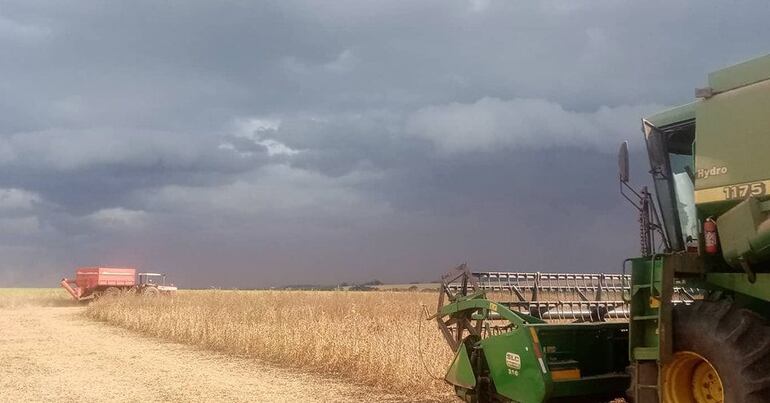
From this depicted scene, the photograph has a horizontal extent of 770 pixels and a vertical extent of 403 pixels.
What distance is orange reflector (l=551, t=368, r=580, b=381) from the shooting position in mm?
6266

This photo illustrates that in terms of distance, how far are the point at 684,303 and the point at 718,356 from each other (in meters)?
1.28

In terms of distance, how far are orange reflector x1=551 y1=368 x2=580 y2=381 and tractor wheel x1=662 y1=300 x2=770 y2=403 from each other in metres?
1.21

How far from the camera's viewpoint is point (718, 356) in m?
4.71

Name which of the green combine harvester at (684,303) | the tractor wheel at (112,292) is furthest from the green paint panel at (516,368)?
the tractor wheel at (112,292)

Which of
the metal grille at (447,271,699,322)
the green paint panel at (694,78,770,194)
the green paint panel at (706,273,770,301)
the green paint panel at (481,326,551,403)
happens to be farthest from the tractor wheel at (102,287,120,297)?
the green paint panel at (694,78,770,194)

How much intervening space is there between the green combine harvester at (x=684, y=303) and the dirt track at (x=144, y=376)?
12.3 feet

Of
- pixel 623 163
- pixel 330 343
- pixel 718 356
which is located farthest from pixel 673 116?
pixel 330 343

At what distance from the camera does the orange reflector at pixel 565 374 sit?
627 cm

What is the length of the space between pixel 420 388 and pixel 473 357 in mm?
3238

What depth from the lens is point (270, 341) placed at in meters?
14.8

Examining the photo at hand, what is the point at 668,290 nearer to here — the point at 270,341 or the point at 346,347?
the point at 346,347

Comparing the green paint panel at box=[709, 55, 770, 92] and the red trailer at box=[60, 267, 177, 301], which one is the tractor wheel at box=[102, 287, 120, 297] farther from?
the green paint panel at box=[709, 55, 770, 92]

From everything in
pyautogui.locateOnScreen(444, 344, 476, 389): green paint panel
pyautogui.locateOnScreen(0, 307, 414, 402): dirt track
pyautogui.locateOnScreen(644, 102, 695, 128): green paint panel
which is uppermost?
pyautogui.locateOnScreen(644, 102, 695, 128): green paint panel

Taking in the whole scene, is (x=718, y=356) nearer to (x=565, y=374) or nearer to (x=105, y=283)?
(x=565, y=374)
